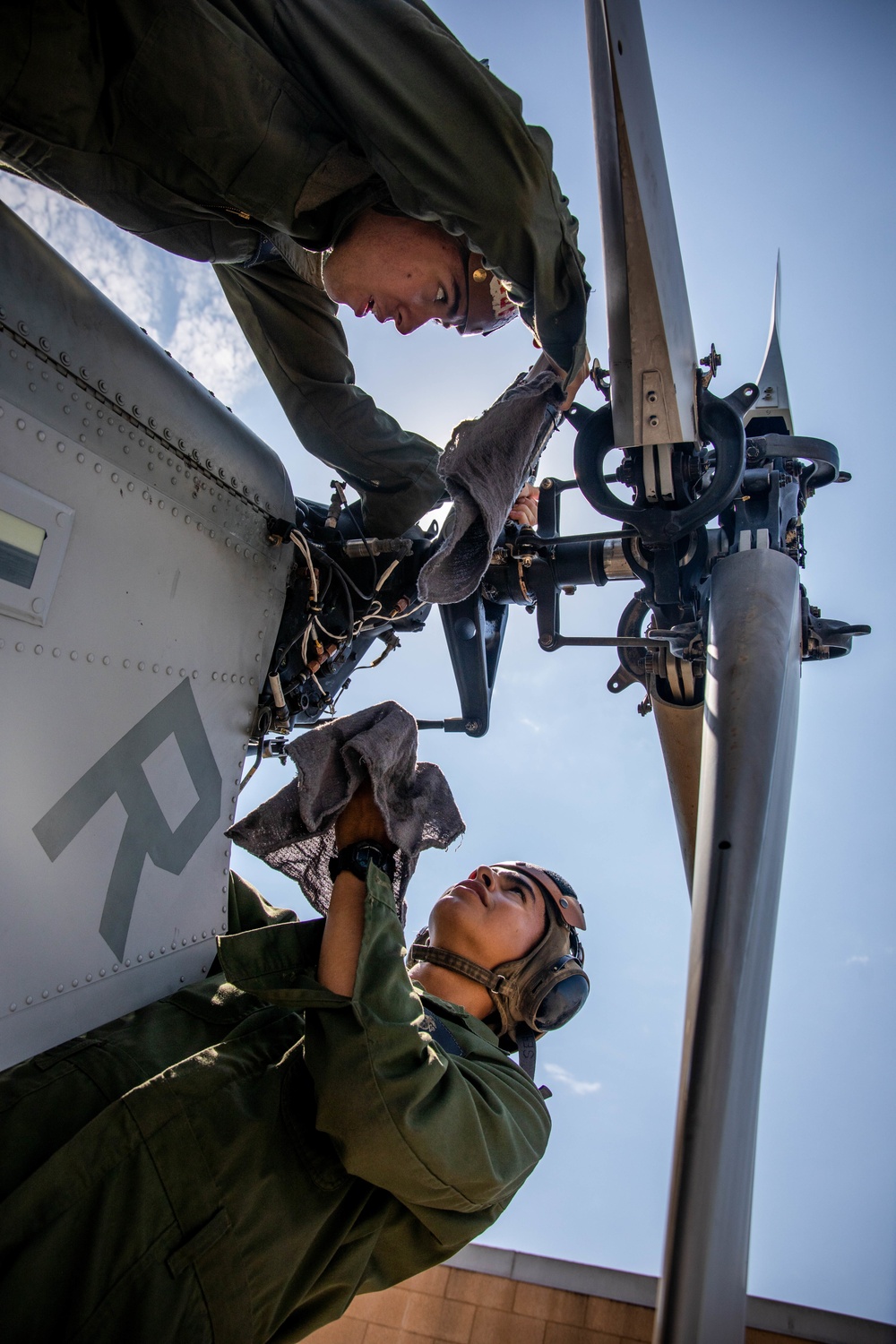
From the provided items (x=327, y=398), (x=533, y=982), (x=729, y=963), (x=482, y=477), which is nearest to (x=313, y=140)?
(x=482, y=477)

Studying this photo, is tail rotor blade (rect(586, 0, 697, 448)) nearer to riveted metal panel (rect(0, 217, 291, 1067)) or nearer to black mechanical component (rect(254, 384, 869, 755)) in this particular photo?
black mechanical component (rect(254, 384, 869, 755))

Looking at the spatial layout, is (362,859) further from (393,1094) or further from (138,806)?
(138,806)

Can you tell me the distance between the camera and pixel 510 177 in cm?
209

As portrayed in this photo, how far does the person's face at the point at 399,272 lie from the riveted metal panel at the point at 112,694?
0.65 metres

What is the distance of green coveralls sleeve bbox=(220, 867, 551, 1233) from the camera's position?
6.04 feet

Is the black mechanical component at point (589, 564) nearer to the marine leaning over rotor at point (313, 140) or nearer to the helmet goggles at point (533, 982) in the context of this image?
the marine leaning over rotor at point (313, 140)

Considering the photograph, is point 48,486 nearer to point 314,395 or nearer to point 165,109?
point 165,109

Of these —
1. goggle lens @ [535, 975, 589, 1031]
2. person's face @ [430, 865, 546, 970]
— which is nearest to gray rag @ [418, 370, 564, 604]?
person's face @ [430, 865, 546, 970]

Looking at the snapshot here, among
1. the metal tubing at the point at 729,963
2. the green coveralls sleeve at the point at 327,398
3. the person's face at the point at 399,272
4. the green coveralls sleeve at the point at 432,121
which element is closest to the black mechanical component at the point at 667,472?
the metal tubing at the point at 729,963

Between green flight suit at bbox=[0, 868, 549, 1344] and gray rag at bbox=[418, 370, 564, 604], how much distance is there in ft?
3.08

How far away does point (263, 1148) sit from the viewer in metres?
2.00

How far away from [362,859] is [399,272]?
188 cm

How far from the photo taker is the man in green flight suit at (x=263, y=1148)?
5.67ft

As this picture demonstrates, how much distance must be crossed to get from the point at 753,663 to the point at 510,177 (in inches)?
64.5
